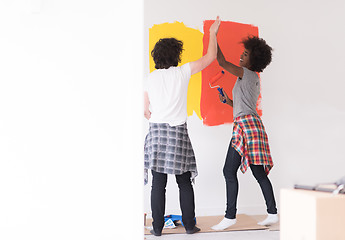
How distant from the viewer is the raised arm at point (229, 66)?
8.56 ft

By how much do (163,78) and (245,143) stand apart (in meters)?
0.71

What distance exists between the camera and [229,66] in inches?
104

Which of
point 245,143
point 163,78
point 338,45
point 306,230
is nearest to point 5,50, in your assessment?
point 306,230

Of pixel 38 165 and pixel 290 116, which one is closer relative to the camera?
pixel 38 165

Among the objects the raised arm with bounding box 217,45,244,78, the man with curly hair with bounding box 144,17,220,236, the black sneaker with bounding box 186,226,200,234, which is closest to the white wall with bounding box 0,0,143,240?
the man with curly hair with bounding box 144,17,220,236

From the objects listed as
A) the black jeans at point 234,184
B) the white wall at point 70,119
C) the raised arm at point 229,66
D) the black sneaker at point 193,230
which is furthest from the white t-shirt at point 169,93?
the white wall at point 70,119

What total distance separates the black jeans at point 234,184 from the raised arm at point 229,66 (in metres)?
0.51

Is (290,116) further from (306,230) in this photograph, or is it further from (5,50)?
(5,50)

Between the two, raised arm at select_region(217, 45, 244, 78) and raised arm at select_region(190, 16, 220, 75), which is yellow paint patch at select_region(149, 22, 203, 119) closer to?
raised arm at select_region(217, 45, 244, 78)

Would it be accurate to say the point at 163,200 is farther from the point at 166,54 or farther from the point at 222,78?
the point at 222,78

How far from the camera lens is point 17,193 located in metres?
1.22

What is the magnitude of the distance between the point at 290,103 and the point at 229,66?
0.78 metres

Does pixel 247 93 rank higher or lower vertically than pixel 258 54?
lower

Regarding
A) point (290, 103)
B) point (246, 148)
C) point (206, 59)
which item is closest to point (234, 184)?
point (246, 148)
